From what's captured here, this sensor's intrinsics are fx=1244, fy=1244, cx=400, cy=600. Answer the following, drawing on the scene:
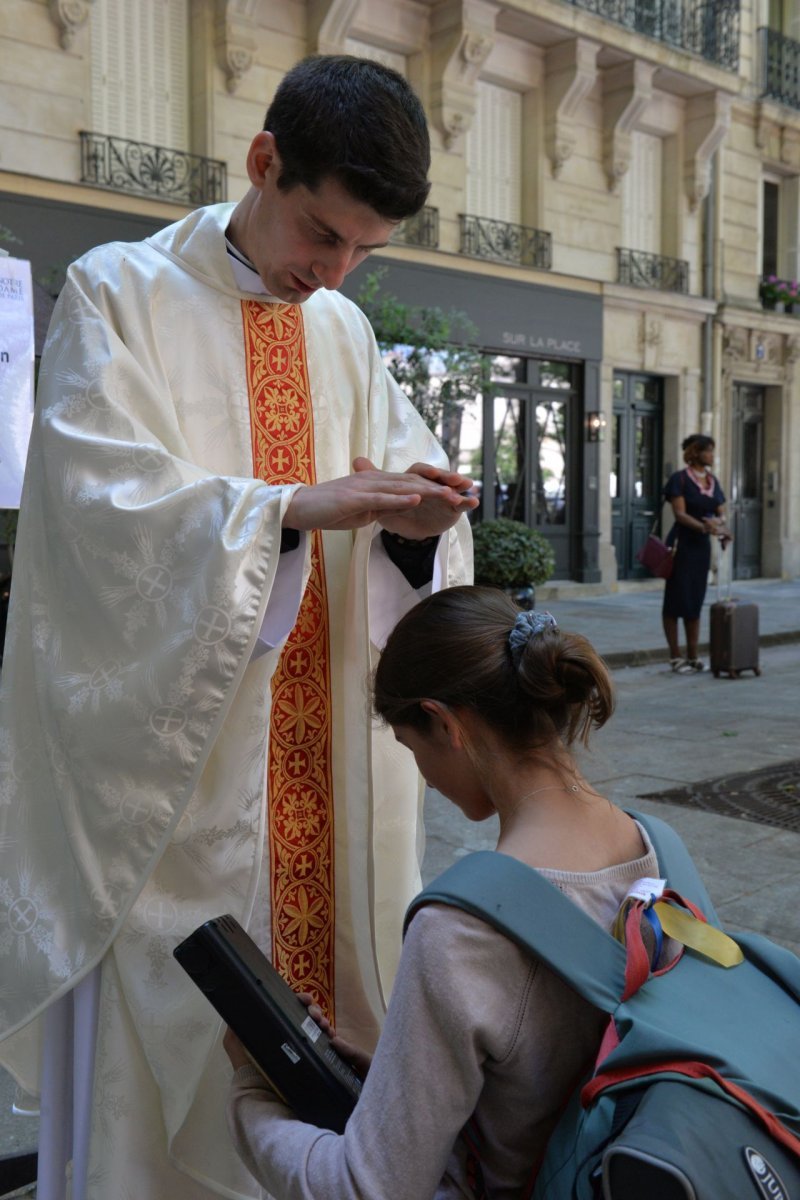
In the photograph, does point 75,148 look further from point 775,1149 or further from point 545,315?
point 775,1149

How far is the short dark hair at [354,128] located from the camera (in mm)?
1734

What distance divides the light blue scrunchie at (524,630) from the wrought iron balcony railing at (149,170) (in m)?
11.7

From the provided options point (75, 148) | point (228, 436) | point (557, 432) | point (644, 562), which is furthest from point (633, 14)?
point (228, 436)

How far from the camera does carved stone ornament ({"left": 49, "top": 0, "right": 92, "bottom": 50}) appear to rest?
38.4ft

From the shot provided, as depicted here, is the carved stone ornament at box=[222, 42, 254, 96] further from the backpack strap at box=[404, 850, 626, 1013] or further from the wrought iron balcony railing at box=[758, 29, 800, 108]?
the backpack strap at box=[404, 850, 626, 1013]

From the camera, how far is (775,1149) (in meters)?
1.18

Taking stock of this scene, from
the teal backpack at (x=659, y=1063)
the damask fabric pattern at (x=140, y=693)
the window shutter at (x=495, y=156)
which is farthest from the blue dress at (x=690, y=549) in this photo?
the teal backpack at (x=659, y=1063)

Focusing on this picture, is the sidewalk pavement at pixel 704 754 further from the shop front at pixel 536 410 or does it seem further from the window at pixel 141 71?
the window at pixel 141 71

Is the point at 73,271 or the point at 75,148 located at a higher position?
the point at 75,148

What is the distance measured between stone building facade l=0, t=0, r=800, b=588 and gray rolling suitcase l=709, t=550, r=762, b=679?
6644mm

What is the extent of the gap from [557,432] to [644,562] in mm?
7266

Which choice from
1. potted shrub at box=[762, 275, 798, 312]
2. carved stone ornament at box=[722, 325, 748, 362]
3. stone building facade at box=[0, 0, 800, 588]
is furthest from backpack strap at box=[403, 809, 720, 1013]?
potted shrub at box=[762, 275, 798, 312]

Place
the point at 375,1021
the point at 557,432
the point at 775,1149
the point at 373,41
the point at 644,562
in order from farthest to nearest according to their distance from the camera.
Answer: the point at 557,432, the point at 373,41, the point at 644,562, the point at 375,1021, the point at 775,1149

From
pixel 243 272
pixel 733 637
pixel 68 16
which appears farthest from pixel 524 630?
pixel 68 16
